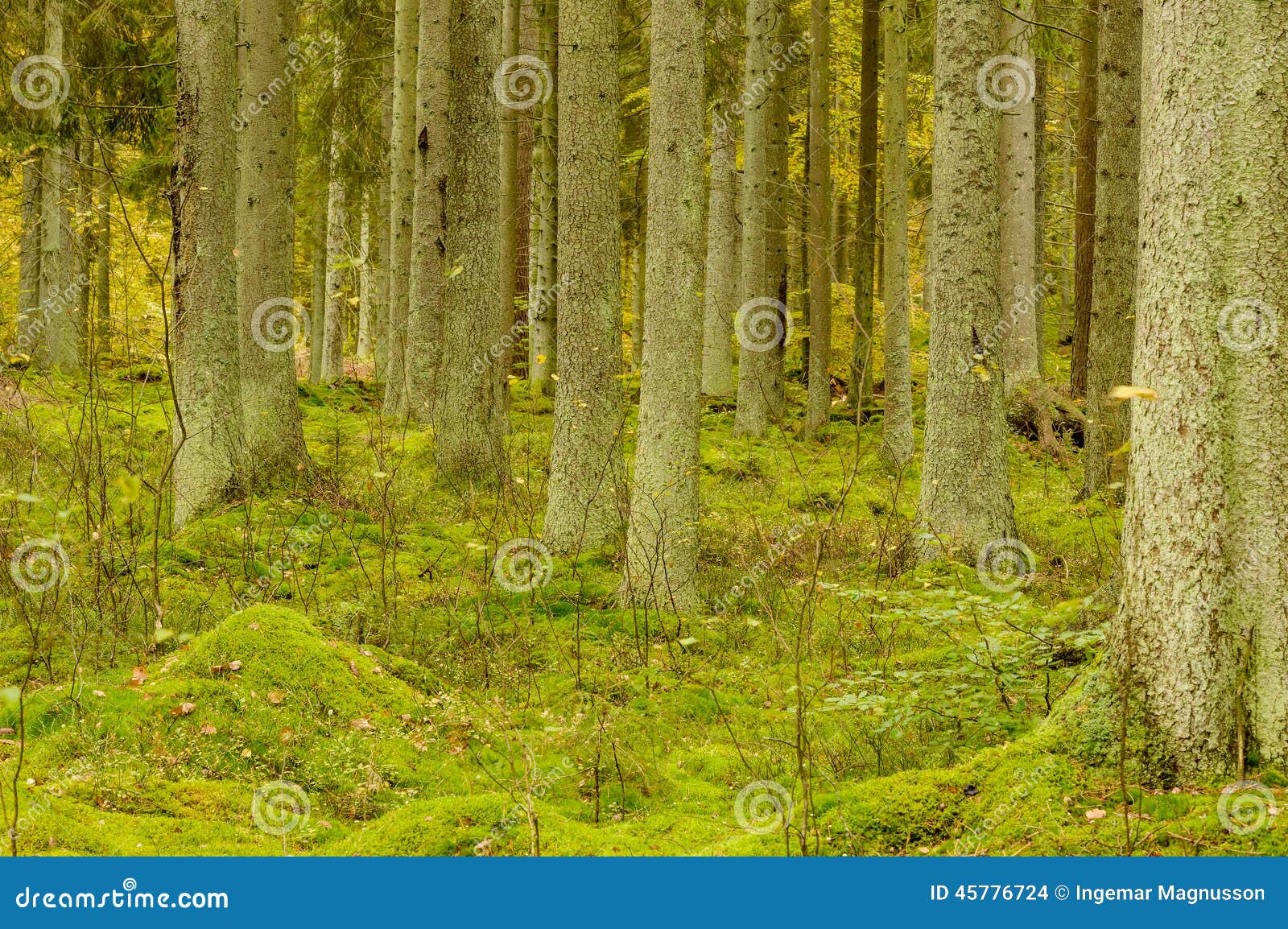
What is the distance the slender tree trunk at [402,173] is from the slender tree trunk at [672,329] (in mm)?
7454

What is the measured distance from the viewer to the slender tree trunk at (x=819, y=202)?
14.0 m

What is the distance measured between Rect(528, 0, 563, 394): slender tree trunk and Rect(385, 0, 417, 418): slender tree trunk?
232cm

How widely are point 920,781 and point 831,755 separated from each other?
1.04 m

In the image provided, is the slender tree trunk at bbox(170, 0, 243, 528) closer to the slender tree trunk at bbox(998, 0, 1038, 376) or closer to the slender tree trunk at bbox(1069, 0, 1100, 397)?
the slender tree trunk at bbox(1069, 0, 1100, 397)

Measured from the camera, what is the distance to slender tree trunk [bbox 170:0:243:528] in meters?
8.00

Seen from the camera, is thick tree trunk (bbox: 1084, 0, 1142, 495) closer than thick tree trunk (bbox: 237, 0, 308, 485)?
Yes

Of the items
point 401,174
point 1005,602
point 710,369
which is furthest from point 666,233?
point 710,369

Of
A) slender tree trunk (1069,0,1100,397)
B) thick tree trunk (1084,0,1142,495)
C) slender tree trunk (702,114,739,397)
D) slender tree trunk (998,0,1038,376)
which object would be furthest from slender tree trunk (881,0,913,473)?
slender tree trunk (702,114,739,397)

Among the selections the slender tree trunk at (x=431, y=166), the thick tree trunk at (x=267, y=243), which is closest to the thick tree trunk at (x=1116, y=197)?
the slender tree trunk at (x=431, y=166)

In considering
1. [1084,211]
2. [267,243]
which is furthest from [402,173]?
[1084,211]

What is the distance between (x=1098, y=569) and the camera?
26.7ft

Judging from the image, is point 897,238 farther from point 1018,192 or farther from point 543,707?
point 543,707

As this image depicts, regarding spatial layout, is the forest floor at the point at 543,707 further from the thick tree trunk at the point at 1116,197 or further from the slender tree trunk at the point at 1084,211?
the slender tree trunk at the point at 1084,211

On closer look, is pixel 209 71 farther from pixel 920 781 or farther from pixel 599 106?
pixel 920 781
